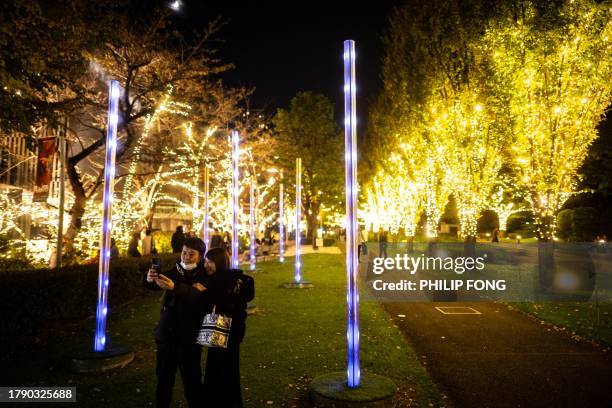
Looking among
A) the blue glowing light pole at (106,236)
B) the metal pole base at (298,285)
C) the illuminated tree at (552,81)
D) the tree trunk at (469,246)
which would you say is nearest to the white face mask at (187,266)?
the blue glowing light pole at (106,236)

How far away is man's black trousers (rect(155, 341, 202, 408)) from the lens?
4.61 m

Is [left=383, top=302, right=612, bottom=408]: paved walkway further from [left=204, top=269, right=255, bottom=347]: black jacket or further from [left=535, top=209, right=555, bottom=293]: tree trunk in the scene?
[left=535, top=209, right=555, bottom=293]: tree trunk

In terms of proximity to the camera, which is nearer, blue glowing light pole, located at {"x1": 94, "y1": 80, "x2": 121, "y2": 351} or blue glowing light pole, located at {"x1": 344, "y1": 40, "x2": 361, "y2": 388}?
blue glowing light pole, located at {"x1": 344, "y1": 40, "x2": 361, "y2": 388}

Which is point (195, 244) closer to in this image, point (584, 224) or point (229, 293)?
point (229, 293)

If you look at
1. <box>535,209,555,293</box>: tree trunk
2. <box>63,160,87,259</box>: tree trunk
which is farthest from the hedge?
<box>535,209,555,293</box>: tree trunk

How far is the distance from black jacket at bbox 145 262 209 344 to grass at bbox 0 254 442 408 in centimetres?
158

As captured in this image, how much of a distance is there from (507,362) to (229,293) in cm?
525

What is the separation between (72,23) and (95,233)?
35.8ft

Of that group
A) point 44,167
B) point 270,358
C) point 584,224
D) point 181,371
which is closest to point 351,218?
point 181,371

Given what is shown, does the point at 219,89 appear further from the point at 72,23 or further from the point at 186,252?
the point at 186,252

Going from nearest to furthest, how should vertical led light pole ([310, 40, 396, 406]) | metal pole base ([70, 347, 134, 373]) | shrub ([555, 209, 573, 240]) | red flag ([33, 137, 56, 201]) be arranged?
vertical led light pole ([310, 40, 396, 406]) < metal pole base ([70, 347, 134, 373]) < red flag ([33, 137, 56, 201]) < shrub ([555, 209, 573, 240])

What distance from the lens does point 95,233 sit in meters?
17.5

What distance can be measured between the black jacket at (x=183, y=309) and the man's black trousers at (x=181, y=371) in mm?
145

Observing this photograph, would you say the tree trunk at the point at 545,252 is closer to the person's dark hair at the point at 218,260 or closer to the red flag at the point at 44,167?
the person's dark hair at the point at 218,260
